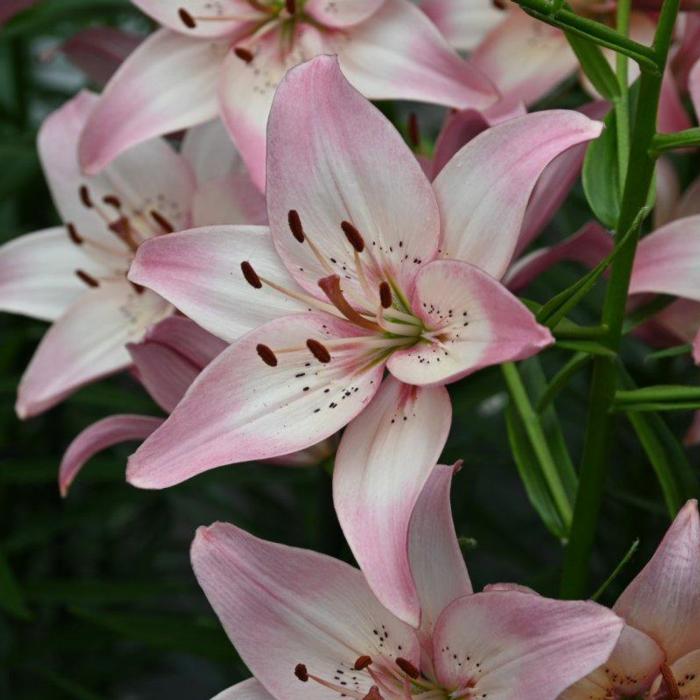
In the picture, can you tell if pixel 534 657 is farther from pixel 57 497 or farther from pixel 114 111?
pixel 57 497

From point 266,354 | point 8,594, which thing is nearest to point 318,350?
point 266,354

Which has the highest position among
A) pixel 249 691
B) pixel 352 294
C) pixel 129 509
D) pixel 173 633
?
pixel 352 294

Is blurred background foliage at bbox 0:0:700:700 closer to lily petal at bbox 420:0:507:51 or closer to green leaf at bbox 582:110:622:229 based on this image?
lily petal at bbox 420:0:507:51

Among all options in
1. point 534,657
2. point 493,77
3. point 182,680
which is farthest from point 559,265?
point 182,680

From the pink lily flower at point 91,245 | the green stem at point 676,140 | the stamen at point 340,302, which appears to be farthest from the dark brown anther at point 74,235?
the green stem at point 676,140

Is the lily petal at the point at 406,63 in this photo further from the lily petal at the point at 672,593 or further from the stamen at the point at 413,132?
the lily petal at the point at 672,593

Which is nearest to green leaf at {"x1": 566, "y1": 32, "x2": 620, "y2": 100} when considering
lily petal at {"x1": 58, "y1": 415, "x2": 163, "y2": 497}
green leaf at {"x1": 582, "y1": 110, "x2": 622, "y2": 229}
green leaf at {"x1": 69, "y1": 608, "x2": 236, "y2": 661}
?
green leaf at {"x1": 582, "y1": 110, "x2": 622, "y2": 229}

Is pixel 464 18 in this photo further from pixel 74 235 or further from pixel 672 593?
pixel 672 593
